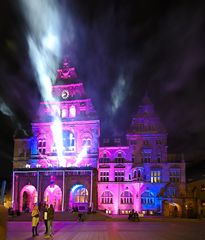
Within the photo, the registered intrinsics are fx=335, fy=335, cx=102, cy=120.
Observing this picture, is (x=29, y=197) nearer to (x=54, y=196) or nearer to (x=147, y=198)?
(x=54, y=196)

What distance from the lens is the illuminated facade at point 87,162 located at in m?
55.9

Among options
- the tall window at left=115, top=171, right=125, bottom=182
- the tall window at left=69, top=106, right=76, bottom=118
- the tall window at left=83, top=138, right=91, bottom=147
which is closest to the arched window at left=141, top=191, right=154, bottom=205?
the tall window at left=115, top=171, right=125, bottom=182

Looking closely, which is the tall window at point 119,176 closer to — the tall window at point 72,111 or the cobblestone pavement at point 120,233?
the tall window at point 72,111

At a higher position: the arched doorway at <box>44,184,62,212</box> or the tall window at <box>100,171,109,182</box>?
the tall window at <box>100,171,109,182</box>

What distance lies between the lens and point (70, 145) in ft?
202

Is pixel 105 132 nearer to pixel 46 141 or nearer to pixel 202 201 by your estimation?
pixel 46 141

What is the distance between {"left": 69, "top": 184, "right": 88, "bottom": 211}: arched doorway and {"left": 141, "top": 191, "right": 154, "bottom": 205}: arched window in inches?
387

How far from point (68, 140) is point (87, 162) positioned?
5510mm

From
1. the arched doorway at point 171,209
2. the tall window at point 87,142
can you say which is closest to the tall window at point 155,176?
the arched doorway at point 171,209

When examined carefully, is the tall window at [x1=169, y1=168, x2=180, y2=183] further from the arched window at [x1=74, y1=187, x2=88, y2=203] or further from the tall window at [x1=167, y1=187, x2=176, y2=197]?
the arched window at [x1=74, y1=187, x2=88, y2=203]

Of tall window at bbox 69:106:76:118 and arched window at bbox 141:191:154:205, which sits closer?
arched window at bbox 141:191:154:205

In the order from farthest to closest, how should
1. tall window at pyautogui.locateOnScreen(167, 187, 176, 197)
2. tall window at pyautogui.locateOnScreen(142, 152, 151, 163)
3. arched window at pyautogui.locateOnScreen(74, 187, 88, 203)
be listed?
1. tall window at pyautogui.locateOnScreen(142, 152, 151, 163)
2. arched window at pyautogui.locateOnScreen(74, 187, 88, 203)
3. tall window at pyautogui.locateOnScreen(167, 187, 176, 197)

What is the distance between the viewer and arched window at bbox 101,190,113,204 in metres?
59.5

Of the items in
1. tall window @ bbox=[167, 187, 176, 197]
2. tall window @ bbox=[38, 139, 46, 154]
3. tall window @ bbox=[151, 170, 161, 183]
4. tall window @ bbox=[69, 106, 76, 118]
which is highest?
tall window @ bbox=[69, 106, 76, 118]
